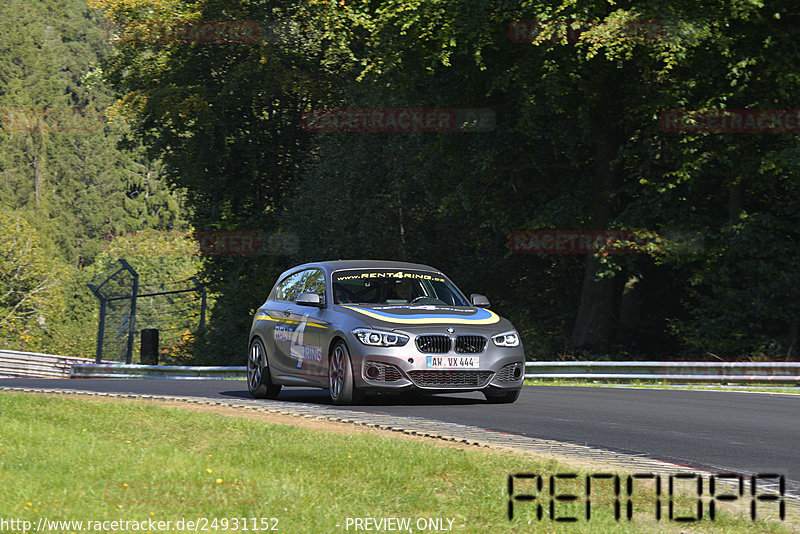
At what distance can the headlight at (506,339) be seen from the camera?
580 inches

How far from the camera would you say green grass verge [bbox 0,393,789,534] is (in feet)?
23.4

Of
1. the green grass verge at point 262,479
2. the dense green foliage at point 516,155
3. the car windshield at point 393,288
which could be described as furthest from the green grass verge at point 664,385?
the green grass verge at point 262,479

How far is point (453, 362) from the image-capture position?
1440cm

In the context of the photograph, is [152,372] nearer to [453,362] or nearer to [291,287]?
[291,287]

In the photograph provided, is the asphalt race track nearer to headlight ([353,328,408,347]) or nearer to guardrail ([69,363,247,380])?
headlight ([353,328,408,347])

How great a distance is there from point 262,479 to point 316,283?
7.78 metres

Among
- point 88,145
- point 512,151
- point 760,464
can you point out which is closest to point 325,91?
point 512,151

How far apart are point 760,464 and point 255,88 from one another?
36097mm

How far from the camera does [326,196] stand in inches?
1598

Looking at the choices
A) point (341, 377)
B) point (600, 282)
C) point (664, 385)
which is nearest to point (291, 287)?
point (341, 377)

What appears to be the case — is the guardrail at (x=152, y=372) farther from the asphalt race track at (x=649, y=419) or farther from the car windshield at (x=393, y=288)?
the car windshield at (x=393, y=288)

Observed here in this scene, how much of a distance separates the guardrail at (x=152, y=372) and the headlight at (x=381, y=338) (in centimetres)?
2082

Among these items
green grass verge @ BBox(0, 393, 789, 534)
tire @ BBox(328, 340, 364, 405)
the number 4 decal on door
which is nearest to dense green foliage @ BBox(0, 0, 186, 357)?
the number 4 decal on door

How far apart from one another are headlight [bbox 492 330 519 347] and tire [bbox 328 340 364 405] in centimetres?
175
